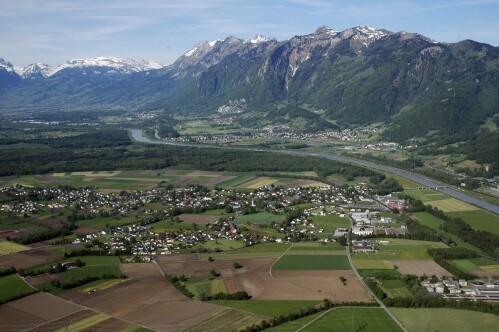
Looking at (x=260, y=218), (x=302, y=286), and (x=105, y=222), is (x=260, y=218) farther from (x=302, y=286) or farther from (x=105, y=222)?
(x=302, y=286)

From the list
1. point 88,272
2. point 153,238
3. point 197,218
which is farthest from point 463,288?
point 197,218

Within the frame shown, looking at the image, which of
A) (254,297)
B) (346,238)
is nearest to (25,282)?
(254,297)

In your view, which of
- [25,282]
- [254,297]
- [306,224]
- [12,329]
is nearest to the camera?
[12,329]

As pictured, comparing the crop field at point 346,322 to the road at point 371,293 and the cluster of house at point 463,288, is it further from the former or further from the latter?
the cluster of house at point 463,288

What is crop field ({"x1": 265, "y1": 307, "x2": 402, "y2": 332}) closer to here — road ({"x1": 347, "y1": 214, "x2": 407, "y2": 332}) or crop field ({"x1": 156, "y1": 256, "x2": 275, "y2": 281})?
road ({"x1": 347, "y1": 214, "x2": 407, "y2": 332})

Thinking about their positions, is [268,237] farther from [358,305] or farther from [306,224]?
[358,305]

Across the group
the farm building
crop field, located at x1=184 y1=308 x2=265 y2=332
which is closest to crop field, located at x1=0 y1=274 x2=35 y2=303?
crop field, located at x1=184 y1=308 x2=265 y2=332

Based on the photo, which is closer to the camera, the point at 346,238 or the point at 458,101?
the point at 346,238
